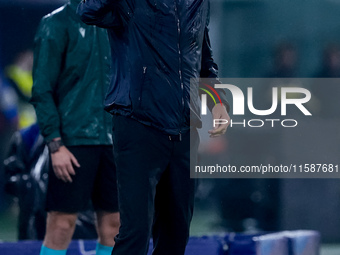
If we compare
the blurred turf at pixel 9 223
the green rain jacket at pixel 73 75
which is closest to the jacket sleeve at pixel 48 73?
the green rain jacket at pixel 73 75

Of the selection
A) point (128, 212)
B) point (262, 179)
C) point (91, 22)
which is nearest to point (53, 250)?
point (128, 212)

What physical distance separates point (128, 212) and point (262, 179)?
7.77ft

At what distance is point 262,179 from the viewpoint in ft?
15.4

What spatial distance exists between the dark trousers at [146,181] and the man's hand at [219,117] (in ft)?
0.42

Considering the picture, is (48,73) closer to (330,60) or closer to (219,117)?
(219,117)

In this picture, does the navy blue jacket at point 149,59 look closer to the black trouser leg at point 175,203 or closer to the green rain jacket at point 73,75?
the black trouser leg at point 175,203

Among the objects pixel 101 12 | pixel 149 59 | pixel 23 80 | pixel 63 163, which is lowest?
pixel 63 163

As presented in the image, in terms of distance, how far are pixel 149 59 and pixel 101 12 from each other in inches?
8.4

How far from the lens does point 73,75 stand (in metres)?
3.38

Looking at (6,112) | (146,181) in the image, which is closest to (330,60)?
(6,112)

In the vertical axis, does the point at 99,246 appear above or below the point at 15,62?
below

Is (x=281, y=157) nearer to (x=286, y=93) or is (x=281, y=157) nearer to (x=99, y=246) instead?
(x=286, y=93)

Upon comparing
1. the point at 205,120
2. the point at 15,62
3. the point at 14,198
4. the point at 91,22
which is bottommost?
the point at 14,198

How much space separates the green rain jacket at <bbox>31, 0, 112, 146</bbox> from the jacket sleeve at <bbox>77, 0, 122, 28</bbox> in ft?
2.80
